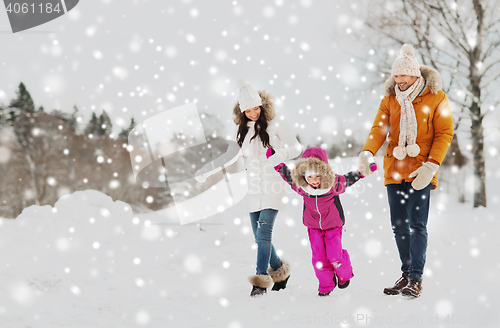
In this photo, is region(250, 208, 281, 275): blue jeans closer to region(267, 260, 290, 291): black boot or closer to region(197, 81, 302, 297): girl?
region(197, 81, 302, 297): girl

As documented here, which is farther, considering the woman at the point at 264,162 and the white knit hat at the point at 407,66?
the woman at the point at 264,162

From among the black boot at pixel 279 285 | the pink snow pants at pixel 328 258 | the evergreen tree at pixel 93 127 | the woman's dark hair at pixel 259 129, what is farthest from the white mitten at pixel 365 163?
the evergreen tree at pixel 93 127

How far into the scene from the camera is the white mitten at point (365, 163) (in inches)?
136

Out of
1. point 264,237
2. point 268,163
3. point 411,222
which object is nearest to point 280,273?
point 264,237

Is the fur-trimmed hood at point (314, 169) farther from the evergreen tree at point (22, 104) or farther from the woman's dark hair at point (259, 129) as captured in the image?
the evergreen tree at point (22, 104)

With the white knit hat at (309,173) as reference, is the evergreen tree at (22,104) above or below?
above

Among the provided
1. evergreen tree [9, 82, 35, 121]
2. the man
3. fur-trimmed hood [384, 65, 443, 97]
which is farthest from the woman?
evergreen tree [9, 82, 35, 121]

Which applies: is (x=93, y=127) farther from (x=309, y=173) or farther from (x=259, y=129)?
(x=309, y=173)

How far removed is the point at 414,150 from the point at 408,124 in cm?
26

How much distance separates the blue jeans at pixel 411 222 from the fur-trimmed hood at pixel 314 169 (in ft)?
2.13

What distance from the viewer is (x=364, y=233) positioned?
6879 mm

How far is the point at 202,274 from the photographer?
4484 millimetres

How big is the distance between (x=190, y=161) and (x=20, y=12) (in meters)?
5.77

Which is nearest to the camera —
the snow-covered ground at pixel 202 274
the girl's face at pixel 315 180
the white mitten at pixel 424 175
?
the snow-covered ground at pixel 202 274
